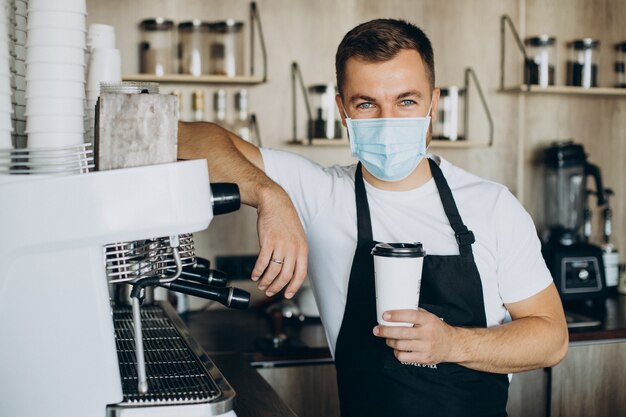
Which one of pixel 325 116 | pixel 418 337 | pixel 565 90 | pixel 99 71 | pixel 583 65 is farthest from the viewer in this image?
pixel 583 65

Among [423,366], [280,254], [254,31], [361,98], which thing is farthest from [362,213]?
[254,31]

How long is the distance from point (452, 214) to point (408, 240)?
117 mm

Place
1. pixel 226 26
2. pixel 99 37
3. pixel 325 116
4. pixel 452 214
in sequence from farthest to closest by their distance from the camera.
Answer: pixel 325 116 → pixel 226 26 → pixel 452 214 → pixel 99 37

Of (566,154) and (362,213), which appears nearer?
(362,213)

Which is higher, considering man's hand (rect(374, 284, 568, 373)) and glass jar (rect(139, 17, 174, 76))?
glass jar (rect(139, 17, 174, 76))

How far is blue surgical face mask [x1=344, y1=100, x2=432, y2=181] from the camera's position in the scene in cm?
170

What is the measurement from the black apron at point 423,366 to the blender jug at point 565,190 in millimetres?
1832

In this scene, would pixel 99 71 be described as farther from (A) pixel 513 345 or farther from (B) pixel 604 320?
(B) pixel 604 320

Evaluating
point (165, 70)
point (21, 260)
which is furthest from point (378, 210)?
point (165, 70)

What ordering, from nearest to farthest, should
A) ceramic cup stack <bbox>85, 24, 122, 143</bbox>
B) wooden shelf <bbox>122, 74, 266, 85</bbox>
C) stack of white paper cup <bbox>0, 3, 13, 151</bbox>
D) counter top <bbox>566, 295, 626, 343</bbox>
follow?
1. stack of white paper cup <bbox>0, 3, 13, 151</bbox>
2. ceramic cup stack <bbox>85, 24, 122, 143</bbox>
3. counter top <bbox>566, 295, 626, 343</bbox>
4. wooden shelf <bbox>122, 74, 266, 85</bbox>

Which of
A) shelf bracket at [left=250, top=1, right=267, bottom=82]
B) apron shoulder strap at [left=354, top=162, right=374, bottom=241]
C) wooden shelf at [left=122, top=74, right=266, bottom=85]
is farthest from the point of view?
shelf bracket at [left=250, top=1, right=267, bottom=82]

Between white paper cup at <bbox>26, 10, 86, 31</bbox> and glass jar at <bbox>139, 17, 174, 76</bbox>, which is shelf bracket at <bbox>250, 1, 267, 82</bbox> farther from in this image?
white paper cup at <bbox>26, 10, 86, 31</bbox>

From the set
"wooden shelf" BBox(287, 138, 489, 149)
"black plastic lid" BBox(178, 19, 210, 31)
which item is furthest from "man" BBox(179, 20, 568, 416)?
"black plastic lid" BBox(178, 19, 210, 31)

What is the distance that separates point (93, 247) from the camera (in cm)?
105
